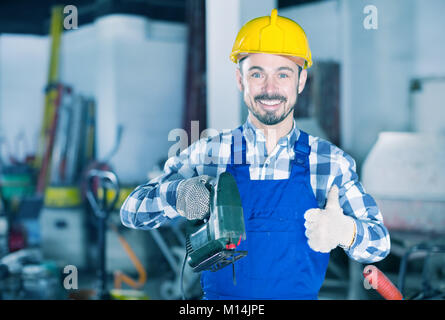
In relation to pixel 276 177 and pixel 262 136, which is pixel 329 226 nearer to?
pixel 276 177

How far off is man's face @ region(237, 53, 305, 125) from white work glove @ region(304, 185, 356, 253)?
0.34 metres

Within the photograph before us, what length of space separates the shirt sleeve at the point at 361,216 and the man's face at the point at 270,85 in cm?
26

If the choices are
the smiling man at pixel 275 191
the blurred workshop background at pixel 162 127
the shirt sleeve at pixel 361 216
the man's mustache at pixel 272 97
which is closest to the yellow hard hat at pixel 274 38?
the smiling man at pixel 275 191

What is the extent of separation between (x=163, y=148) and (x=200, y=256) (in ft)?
12.0

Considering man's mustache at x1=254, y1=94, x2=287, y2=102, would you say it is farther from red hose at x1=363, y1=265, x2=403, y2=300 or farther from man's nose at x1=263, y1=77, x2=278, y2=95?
red hose at x1=363, y1=265, x2=403, y2=300

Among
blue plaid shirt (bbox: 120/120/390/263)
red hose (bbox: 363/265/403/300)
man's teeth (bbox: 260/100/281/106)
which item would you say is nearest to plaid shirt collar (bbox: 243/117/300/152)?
blue plaid shirt (bbox: 120/120/390/263)

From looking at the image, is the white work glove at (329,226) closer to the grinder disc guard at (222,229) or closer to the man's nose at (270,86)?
the grinder disc guard at (222,229)

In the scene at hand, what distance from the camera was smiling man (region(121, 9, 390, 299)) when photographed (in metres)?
1.34

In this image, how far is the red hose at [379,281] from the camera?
1351 mm

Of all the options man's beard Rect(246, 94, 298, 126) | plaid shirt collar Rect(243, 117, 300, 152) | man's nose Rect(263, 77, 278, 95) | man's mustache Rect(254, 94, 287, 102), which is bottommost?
plaid shirt collar Rect(243, 117, 300, 152)

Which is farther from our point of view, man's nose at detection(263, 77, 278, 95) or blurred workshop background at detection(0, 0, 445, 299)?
blurred workshop background at detection(0, 0, 445, 299)

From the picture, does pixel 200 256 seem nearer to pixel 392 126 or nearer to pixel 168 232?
pixel 168 232

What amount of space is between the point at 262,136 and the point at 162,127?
346cm

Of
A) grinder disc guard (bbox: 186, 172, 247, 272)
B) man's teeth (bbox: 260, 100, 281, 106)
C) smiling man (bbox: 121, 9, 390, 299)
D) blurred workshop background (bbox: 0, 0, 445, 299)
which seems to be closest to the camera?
grinder disc guard (bbox: 186, 172, 247, 272)
